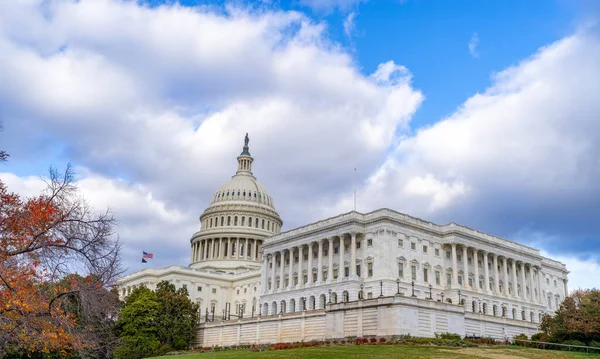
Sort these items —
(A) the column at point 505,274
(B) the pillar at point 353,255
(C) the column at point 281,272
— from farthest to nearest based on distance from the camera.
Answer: (C) the column at point 281,272, (A) the column at point 505,274, (B) the pillar at point 353,255

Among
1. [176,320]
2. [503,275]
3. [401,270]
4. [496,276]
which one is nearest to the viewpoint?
[176,320]

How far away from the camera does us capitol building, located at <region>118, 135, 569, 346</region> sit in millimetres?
72250

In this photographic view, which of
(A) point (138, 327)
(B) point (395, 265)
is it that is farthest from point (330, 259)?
(A) point (138, 327)

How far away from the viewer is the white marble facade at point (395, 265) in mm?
97625

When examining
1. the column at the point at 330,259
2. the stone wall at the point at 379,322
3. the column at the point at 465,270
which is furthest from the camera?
the column at the point at 465,270

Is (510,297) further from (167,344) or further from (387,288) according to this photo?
(167,344)

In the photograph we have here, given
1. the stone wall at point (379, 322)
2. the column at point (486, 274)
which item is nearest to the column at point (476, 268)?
the column at point (486, 274)

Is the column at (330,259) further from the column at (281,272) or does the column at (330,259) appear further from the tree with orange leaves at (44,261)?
the tree with orange leaves at (44,261)

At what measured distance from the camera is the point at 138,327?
78.6 metres

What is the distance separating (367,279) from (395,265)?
5.06 metres

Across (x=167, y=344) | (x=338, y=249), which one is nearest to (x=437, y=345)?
(x=167, y=344)

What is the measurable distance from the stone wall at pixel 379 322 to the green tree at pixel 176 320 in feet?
35.0

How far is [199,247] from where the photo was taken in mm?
158625

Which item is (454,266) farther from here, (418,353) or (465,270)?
(418,353)
